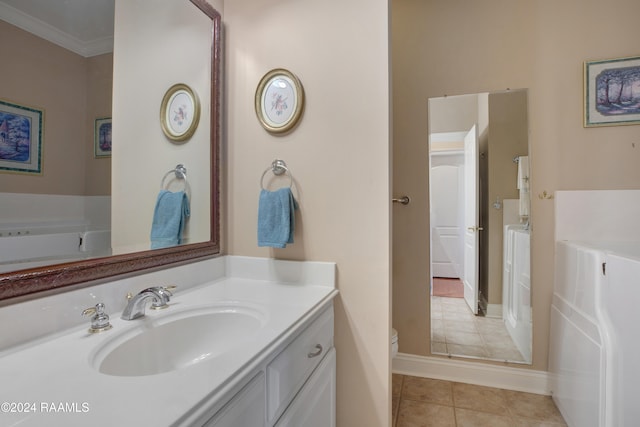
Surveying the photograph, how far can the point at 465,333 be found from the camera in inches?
73.7

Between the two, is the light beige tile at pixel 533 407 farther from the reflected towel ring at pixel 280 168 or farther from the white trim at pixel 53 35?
the white trim at pixel 53 35

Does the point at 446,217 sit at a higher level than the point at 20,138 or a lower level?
lower

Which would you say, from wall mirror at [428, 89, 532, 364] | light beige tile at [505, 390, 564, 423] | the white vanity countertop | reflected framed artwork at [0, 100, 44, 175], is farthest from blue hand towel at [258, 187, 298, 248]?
light beige tile at [505, 390, 564, 423]

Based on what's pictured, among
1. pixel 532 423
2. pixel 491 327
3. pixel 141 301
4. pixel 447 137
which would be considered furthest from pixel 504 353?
pixel 141 301

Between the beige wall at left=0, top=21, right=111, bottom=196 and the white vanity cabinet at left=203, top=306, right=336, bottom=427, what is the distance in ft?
2.46

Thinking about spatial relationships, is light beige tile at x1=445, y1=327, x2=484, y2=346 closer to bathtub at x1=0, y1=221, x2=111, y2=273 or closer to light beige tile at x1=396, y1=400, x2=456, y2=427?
light beige tile at x1=396, y1=400, x2=456, y2=427

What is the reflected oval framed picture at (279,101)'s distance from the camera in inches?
49.4

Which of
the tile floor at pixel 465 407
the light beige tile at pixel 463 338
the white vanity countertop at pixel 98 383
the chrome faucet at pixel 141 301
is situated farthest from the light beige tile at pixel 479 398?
the chrome faucet at pixel 141 301

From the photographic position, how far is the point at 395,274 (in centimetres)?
195

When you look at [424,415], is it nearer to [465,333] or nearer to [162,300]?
[465,333]

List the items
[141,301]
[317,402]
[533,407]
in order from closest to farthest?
1. [141,301]
2. [317,402]
3. [533,407]

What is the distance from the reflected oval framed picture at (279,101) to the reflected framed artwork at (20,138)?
76 cm

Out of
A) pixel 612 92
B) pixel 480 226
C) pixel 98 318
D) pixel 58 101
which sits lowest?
pixel 98 318

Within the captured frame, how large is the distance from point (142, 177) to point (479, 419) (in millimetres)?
1971
